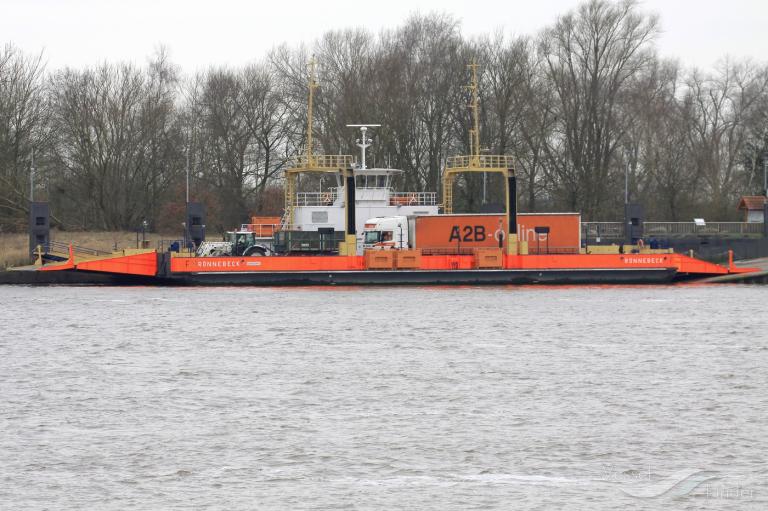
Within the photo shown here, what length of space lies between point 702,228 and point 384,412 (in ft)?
162

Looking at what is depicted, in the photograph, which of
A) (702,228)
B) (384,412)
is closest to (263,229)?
(702,228)

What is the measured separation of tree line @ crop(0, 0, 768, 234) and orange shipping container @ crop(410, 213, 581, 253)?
19.1 metres

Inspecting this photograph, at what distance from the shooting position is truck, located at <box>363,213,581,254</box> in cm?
5194

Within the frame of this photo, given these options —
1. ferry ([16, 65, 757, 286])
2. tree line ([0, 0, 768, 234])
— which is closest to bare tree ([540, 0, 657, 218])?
tree line ([0, 0, 768, 234])

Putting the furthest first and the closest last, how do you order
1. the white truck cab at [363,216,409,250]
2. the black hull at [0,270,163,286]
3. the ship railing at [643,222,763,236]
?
the ship railing at [643,222,763,236] → the black hull at [0,270,163,286] → the white truck cab at [363,216,409,250]

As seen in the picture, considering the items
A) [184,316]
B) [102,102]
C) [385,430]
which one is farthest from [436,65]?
[385,430]

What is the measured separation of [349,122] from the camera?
7112 cm

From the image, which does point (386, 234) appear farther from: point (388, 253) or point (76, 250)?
point (76, 250)

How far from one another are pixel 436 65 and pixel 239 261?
2665 centimetres

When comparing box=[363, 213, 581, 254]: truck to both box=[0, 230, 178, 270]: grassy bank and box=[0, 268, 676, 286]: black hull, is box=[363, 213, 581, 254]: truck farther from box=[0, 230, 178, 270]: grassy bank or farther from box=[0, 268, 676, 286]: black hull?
box=[0, 230, 178, 270]: grassy bank

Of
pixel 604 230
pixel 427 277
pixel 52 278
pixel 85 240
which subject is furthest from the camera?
pixel 604 230

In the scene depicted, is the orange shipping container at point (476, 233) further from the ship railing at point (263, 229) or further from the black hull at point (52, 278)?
the black hull at point (52, 278)

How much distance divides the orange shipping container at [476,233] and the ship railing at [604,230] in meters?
15.1

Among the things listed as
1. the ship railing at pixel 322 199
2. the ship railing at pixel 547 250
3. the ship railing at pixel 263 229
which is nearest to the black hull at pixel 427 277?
the ship railing at pixel 547 250
